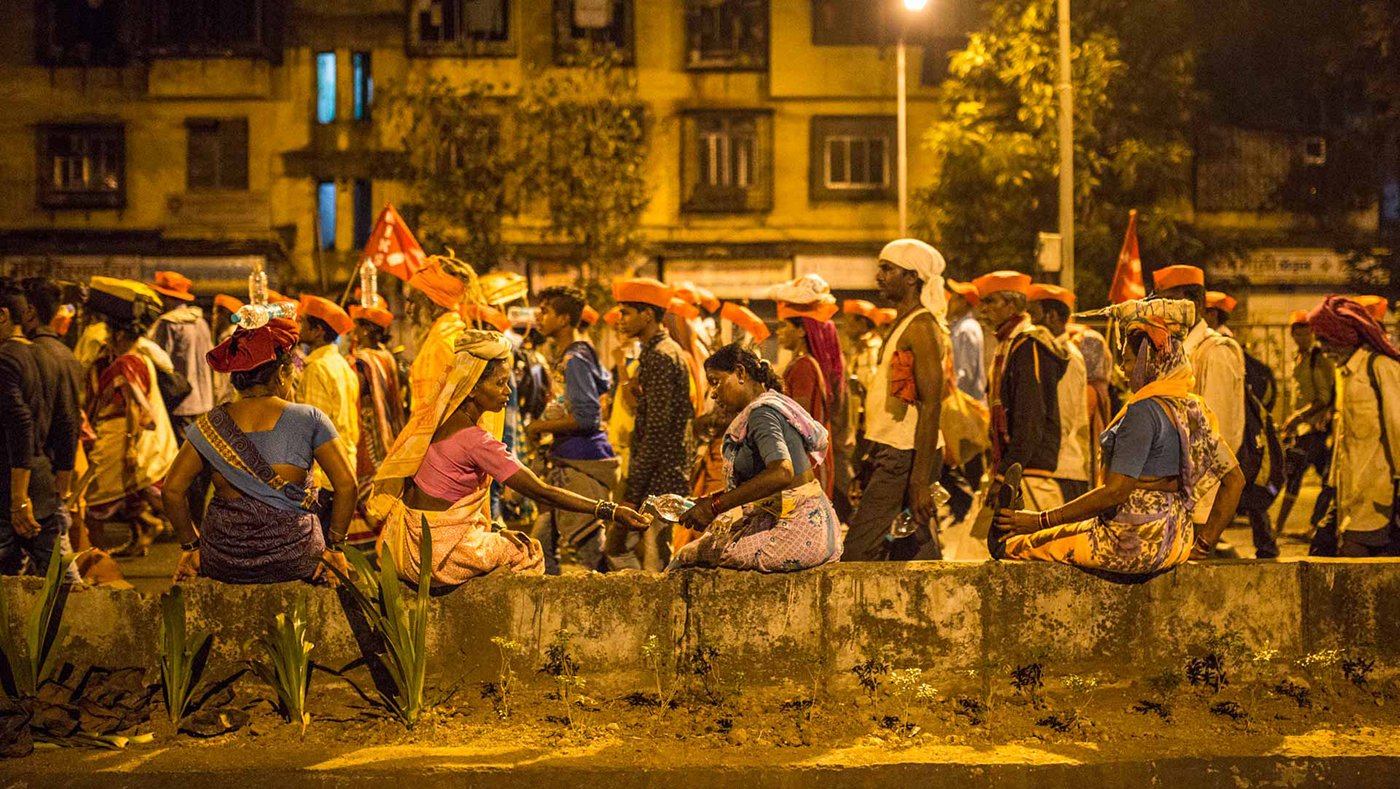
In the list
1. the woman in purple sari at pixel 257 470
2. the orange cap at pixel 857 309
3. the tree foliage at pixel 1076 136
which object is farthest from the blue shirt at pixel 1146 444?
the tree foliage at pixel 1076 136

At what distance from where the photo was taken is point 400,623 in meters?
5.47

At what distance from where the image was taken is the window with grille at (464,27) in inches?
1129

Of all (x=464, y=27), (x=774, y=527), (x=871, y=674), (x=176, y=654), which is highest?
(x=464, y=27)

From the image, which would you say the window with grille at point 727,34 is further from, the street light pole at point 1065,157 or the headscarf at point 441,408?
the headscarf at point 441,408

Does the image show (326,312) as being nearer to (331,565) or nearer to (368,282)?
(331,565)

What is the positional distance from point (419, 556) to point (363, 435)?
2.81 m

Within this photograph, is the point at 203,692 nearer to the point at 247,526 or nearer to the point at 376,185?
the point at 247,526

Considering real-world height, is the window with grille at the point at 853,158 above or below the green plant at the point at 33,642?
above

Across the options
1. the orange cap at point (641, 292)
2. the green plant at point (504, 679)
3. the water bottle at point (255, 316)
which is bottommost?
the green plant at point (504, 679)

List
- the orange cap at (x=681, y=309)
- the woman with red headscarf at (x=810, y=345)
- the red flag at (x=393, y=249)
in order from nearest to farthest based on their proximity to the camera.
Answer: the woman with red headscarf at (x=810, y=345)
the orange cap at (x=681, y=309)
the red flag at (x=393, y=249)

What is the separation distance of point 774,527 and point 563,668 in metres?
1.02

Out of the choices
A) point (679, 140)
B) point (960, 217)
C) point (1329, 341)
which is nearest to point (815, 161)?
point (679, 140)

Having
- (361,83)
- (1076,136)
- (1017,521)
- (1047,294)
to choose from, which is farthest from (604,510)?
(361,83)

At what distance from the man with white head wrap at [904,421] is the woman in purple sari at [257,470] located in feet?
8.18
